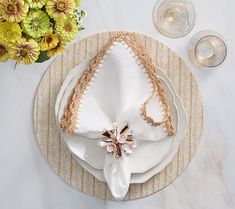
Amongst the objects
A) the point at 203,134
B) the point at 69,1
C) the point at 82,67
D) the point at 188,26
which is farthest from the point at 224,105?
the point at 69,1

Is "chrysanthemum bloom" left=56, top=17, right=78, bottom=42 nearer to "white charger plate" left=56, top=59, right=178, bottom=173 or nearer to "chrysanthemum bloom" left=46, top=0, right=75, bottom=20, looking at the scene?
"chrysanthemum bloom" left=46, top=0, right=75, bottom=20

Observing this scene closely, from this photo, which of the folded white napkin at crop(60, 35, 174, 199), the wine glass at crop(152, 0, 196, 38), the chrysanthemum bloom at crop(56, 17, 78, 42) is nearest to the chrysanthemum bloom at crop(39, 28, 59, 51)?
the chrysanthemum bloom at crop(56, 17, 78, 42)

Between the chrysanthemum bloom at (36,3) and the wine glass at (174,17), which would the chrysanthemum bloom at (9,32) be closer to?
the chrysanthemum bloom at (36,3)

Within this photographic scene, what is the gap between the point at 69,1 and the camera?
2.94 feet

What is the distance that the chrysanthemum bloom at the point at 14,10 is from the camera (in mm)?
850

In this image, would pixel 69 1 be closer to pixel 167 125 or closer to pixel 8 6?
pixel 8 6

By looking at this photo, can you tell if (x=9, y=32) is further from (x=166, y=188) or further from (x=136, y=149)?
(x=166, y=188)

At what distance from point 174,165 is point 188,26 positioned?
30 cm

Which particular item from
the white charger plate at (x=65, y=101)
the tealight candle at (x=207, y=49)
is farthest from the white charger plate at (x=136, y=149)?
the tealight candle at (x=207, y=49)

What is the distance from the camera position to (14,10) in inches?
33.5

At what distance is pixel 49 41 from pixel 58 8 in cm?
7

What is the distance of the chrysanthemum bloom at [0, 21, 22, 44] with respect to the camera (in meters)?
0.88

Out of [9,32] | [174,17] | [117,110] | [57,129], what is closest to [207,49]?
[174,17]

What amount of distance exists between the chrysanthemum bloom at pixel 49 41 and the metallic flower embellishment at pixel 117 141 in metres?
0.25
